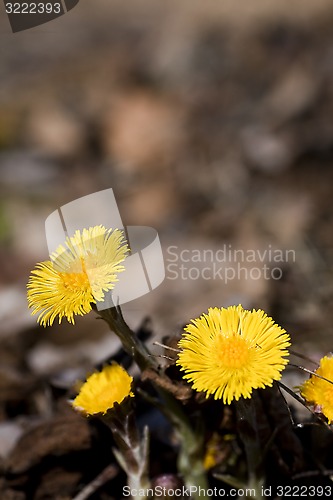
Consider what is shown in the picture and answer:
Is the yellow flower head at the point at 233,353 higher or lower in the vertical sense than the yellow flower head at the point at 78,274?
lower


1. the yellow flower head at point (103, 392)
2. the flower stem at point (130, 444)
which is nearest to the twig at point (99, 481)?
the flower stem at point (130, 444)

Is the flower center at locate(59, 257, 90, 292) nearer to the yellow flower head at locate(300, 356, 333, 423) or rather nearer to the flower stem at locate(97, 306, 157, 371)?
the flower stem at locate(97, 306, 157, 371)

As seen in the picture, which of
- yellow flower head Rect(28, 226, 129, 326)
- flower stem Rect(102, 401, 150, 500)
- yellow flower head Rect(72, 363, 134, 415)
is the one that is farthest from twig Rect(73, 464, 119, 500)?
yellow flower head Rect(28, 226, 129, 326)

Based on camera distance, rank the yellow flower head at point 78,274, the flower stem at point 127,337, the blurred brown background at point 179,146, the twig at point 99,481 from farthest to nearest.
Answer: the blurred brown background at point 179,146
the twig at point 99,481
the flower stem at point 127,337
the yellow flower head at point 78,274

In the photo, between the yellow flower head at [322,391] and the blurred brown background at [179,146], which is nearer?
the yellow flower head at [322,391]

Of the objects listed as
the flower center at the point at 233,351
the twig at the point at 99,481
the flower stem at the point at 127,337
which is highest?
the flower center at the point at 233,351

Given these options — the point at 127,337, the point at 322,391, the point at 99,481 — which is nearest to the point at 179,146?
the point at 99,481

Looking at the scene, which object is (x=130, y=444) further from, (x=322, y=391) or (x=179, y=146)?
(x=179, y=146)

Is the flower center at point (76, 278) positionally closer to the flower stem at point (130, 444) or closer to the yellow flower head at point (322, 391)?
the flower stem at point (130, 444)

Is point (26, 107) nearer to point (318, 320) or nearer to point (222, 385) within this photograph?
point (318, 320)
